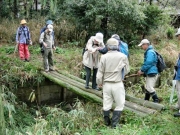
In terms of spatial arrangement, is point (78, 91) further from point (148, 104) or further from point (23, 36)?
point (23, 36)

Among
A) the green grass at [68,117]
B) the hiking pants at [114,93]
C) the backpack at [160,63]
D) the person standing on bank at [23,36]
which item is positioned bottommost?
the green grass at [68,117]

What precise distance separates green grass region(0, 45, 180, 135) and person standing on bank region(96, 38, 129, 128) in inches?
16.9

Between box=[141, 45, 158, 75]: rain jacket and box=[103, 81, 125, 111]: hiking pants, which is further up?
box=[141, 45, 158, 75]: rain jacket

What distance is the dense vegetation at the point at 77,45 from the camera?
214 inches

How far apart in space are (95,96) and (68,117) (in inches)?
33.1

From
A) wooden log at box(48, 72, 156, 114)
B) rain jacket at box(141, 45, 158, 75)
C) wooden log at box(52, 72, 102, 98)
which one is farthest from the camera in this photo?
wooden log at box(52, 72, 102, 98)

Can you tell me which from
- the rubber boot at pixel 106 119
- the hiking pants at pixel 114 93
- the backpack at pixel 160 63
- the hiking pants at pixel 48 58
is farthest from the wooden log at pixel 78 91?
the backpack at pixel 160 63

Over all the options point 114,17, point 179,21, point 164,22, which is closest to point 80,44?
point 114,17

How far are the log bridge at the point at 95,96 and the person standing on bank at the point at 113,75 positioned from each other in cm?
75

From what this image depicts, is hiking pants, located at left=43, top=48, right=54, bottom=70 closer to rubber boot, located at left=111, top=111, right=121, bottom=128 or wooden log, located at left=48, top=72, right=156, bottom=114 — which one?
wooden log, located at left=48, top=72, right=156, bottom=114

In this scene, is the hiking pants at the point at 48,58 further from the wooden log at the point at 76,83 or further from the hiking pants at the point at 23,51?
the hiking pants at the point at 23,51

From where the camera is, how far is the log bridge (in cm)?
528

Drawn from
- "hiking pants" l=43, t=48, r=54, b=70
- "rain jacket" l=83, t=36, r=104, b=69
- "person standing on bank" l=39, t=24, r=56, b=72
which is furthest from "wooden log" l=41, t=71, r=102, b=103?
"rain jacket" l=83, t=36, r=104, b=69

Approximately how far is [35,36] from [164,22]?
19.7 feet
